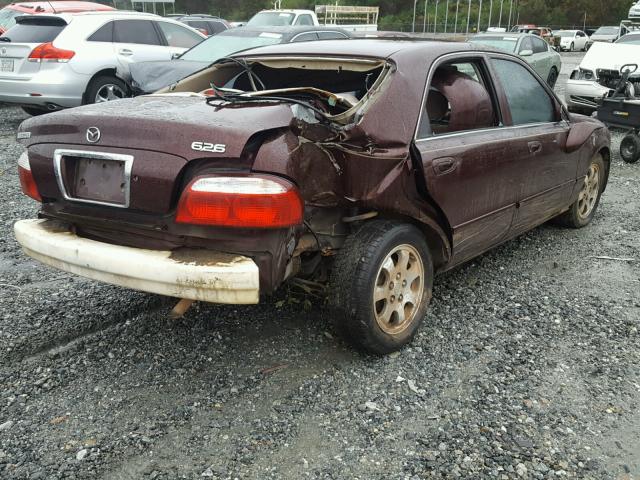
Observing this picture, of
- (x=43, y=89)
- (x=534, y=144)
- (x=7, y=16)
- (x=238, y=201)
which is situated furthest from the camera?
(x=7, y=16)

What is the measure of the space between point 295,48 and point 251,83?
1.36 feet

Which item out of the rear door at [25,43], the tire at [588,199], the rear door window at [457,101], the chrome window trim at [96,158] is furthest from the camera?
the rear door at [25,43]

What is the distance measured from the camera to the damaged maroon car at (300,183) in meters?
2.75

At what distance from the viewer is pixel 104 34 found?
994cm

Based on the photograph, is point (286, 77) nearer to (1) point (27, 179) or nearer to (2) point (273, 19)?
(1) point (27, 179)

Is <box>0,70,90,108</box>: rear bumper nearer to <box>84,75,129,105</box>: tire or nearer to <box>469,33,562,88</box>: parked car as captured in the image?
<box>84,75,129,105</box>: tire

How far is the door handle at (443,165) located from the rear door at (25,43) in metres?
7.59

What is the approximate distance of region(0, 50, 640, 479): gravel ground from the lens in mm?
2600

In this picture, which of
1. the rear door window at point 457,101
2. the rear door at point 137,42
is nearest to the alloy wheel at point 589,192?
the rear door window at point 457,101

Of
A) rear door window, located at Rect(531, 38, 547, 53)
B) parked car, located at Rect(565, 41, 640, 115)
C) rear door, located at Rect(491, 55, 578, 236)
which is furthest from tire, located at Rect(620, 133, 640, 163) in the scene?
rear door window, located at Rect(531, 38, 547, 53)

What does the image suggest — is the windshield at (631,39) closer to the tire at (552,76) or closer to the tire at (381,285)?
the tire at (552,76)

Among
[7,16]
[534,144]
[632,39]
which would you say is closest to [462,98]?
[534,144]

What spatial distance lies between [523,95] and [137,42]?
7695mm

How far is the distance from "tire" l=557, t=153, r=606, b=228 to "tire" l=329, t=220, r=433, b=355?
2500mm
